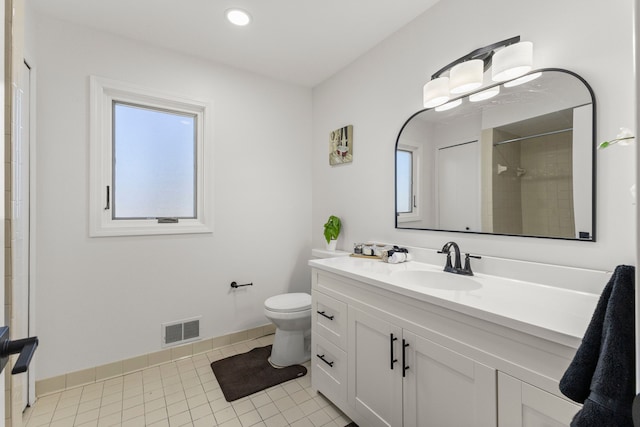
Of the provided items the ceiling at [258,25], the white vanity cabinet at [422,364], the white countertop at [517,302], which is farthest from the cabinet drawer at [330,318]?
the ceiling at [258,25]

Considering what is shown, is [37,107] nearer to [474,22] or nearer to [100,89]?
[100,89]

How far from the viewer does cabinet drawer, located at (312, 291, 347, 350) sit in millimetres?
1579

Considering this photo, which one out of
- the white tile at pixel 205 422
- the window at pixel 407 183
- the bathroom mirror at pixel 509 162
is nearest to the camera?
the bathroom mirror at pixel 509 162

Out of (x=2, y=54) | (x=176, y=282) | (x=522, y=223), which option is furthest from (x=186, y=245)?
(x=522, y=223)

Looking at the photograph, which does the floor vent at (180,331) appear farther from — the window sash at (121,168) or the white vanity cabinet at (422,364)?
the white vanity cabinet at (422,364)

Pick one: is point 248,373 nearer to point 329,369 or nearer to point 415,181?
point 329,369

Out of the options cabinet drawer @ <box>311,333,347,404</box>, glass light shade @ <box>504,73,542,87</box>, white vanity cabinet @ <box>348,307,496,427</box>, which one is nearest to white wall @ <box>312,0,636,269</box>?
glass light shade @ <box>504,73,542,87</box>

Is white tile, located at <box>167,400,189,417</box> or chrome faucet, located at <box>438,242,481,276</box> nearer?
chrome faucet, located at <box>438,242,481,276</box>

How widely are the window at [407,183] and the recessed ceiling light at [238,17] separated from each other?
1335 millimetres

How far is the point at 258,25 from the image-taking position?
6.39 feet

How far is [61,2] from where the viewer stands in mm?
1726

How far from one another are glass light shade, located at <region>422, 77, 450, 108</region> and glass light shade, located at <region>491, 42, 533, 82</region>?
274mm

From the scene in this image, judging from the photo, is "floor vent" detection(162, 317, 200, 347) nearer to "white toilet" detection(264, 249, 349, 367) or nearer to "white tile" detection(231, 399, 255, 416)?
"white toilet" detection(264, 249, 349, 367)

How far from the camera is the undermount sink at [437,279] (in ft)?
4.71
